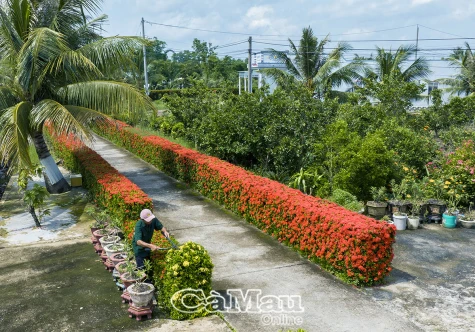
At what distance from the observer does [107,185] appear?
Answer: 37.3 ft

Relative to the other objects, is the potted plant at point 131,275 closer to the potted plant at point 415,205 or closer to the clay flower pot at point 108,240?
the clay flower pot at point 108,240

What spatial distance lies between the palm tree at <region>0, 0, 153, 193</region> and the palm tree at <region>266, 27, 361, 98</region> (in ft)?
52.2

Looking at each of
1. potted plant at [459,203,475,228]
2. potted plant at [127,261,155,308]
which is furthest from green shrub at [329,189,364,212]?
potted plant at [127,261,155,308]

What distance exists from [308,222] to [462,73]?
105 ft

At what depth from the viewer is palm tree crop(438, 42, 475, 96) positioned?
111ft

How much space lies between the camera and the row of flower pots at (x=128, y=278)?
6.70 m

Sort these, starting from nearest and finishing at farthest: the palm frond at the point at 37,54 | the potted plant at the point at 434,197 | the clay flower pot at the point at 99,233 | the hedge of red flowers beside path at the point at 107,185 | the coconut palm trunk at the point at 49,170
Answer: the hedge of red flowers beside path at the point at 107,185, the clay flower pot at the point at 99,233, the potted plant at the point at 434,197, the palm frond at the point at 37,54, the coconut palm trunk at the point at 49,170

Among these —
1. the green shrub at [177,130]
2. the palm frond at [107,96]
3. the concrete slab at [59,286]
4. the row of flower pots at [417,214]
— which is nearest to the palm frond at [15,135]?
the palm frond at [107,96]

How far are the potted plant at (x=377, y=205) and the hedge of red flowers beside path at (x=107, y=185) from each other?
18.6ft

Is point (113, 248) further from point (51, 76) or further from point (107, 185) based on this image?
point (51, 76)

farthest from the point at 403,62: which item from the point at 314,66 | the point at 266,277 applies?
the point at 266,277

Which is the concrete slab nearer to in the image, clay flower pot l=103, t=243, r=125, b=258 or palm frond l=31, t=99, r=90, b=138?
clay flower pot l=103, t=243, r=125, b=258

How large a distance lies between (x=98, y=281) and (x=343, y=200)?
6.43m

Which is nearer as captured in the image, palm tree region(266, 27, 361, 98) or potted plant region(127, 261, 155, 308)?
potted plant region(127, 261, 155, 308)
